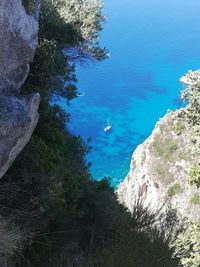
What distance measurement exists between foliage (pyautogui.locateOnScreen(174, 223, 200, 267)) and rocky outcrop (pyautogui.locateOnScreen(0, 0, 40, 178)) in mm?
5365

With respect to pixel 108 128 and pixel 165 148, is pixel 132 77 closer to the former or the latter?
pixel 108 128

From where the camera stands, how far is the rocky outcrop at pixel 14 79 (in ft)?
19.4

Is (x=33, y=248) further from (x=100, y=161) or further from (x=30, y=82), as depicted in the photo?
(x=100, y=161)

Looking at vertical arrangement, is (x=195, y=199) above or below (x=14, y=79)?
above

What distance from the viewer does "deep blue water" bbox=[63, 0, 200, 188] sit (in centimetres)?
4819

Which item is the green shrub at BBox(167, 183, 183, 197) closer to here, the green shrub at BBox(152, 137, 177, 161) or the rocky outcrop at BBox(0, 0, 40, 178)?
the green shrub at BBox(152, 137, 177, 161)

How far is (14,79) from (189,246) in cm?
651

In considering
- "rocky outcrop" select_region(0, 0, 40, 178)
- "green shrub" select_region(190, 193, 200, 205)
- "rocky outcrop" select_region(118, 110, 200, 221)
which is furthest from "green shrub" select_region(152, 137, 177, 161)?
"rocky outcrop" select_region(0, 0, 40, 178)

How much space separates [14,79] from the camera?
24.3 ft

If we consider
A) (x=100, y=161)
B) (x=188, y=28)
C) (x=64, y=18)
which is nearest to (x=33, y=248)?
(x=64, y=18)

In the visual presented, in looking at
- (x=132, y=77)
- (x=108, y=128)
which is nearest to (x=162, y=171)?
(x=108, y=128)

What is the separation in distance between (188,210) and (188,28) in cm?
5412

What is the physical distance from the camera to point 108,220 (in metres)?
10.6

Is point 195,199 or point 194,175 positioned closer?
point 194,175
